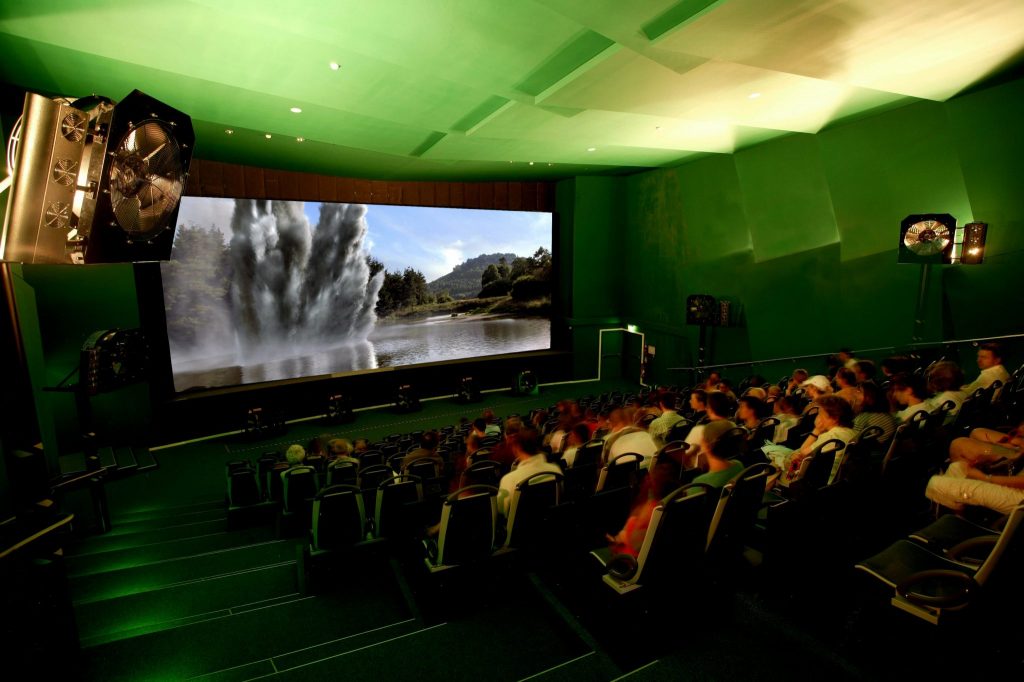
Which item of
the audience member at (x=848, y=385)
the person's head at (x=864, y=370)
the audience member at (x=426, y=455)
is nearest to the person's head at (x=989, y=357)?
the person's head at (x=864, y=370)

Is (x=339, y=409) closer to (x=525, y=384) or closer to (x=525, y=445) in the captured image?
(x=525, y=384)

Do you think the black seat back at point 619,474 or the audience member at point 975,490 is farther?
the black seat back at point 619,474

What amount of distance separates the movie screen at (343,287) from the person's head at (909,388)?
953 cm

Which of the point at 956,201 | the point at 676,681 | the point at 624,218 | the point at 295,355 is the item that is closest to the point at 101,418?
the point at 295,355

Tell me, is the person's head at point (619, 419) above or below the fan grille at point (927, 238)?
below

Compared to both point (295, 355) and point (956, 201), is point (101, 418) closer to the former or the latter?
point (295, 355)

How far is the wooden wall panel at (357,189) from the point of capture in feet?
31.2

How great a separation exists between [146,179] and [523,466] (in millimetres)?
2688

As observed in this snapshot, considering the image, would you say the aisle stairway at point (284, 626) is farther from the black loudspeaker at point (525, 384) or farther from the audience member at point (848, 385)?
the black loudspeaker at point (525, 384)

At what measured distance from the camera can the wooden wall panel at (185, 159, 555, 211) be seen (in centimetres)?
950

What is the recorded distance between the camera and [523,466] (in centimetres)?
345

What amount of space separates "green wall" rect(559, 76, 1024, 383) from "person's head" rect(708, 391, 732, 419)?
4689 millimetres

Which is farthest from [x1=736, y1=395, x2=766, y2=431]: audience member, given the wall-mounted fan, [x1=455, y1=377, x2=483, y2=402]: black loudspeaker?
[x1=455, y1=377, x2=483, y2=402]: black loudspeaker

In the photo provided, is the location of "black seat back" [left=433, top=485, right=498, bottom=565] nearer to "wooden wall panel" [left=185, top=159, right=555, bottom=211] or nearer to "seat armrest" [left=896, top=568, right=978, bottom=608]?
"seat armrest" [left=896, top=568, right=978, bottom=608]
